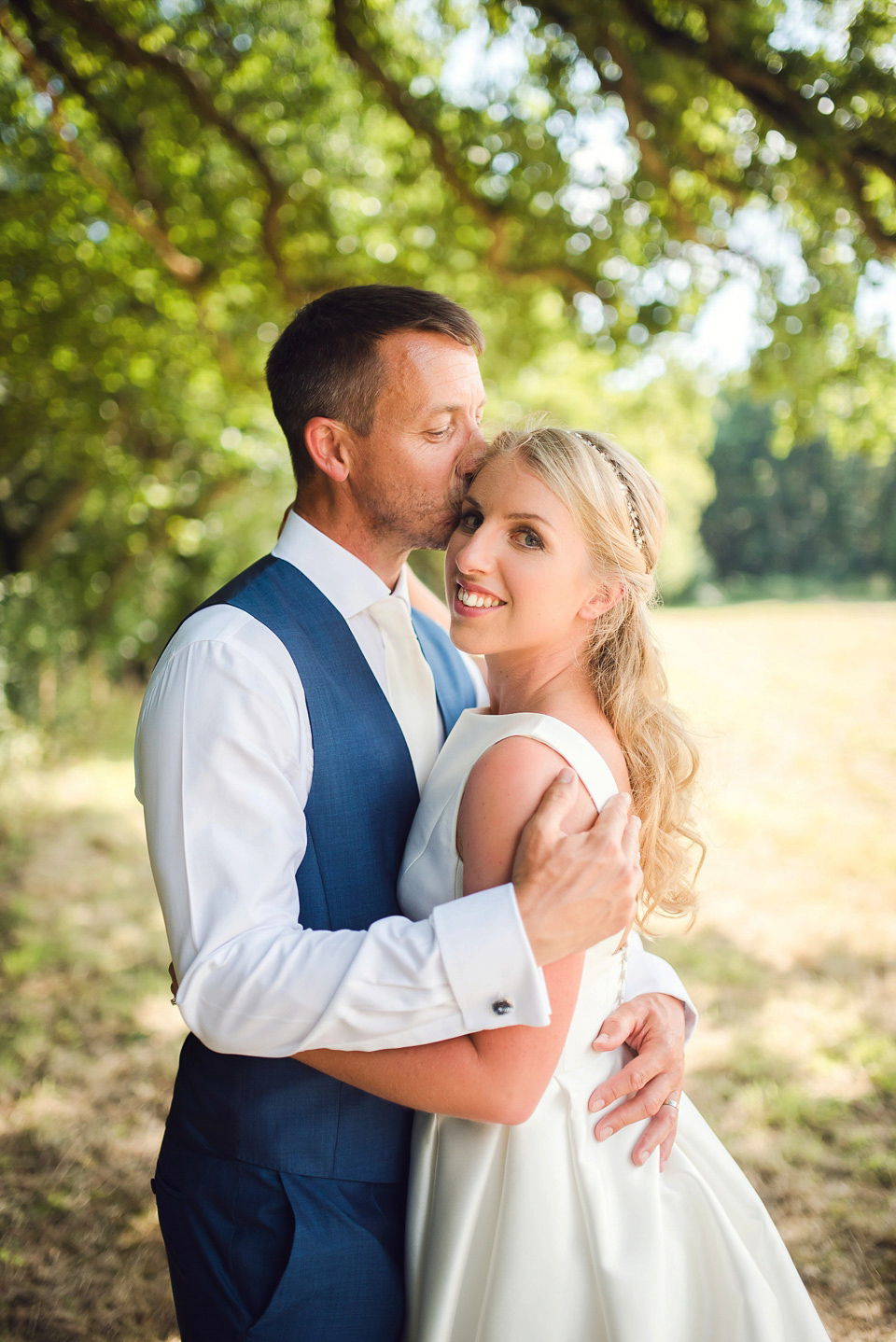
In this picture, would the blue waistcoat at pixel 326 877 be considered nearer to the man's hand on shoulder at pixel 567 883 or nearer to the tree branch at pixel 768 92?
the man's hand on shoulder at pixel 567 883

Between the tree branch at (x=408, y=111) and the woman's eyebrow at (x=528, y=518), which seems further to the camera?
Result: the tree branch at (x=408, y=111)

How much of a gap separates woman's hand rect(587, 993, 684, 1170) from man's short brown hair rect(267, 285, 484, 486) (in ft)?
4.52

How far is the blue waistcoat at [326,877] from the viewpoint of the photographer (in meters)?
1.68

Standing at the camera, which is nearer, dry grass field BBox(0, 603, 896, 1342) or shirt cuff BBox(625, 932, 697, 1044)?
shirt cuff BBox(625, 932, 697, 1044)

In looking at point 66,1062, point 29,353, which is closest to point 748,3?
point 29,353

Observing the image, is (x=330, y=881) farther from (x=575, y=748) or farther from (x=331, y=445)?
(x=331, y=445)

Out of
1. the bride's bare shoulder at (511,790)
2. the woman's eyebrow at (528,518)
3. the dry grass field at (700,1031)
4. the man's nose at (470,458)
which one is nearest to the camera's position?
the bride's bare shoulder at (511,790)

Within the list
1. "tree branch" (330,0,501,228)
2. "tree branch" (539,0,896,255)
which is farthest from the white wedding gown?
"tree branch" (330,0,501,228)

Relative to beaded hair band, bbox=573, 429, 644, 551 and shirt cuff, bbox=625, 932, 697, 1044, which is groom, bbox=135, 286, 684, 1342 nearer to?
shirt cuff, bbox=625, 932, 697, 1044

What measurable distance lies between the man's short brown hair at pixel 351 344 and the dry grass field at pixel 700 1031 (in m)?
1.10

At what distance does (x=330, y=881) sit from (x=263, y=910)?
22 centimetres

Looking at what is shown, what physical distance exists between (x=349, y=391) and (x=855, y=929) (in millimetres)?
5847

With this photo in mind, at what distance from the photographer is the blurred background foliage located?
4.80 m

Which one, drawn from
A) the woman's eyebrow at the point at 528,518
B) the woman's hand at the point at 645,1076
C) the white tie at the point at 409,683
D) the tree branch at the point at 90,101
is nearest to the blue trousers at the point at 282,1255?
the woman's hand at the point at 645,1076
